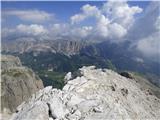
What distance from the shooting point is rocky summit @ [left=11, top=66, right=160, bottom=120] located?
2497cm

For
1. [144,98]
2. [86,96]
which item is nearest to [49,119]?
[86,96]

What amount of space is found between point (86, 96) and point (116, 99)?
109 inches

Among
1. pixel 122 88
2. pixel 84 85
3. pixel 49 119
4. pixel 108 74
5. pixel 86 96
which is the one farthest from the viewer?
pixel 108 74

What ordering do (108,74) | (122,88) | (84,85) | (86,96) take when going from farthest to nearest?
1. (108,74)
2. (122,88)
3. (84,85)
4. (86,96)

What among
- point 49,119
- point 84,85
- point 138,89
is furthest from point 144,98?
point 49,119

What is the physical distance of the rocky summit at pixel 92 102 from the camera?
2497 cm

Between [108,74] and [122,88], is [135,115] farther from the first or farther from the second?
[108,74]

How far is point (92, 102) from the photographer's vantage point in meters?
25.8

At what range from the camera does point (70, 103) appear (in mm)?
25656

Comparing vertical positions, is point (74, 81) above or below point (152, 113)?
above

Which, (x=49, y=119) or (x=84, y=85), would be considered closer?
(x=49, y=119)

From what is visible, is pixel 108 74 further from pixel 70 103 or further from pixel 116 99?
pixel 70 103

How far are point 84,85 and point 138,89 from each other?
782 cm

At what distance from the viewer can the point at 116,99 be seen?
92.6 ft
